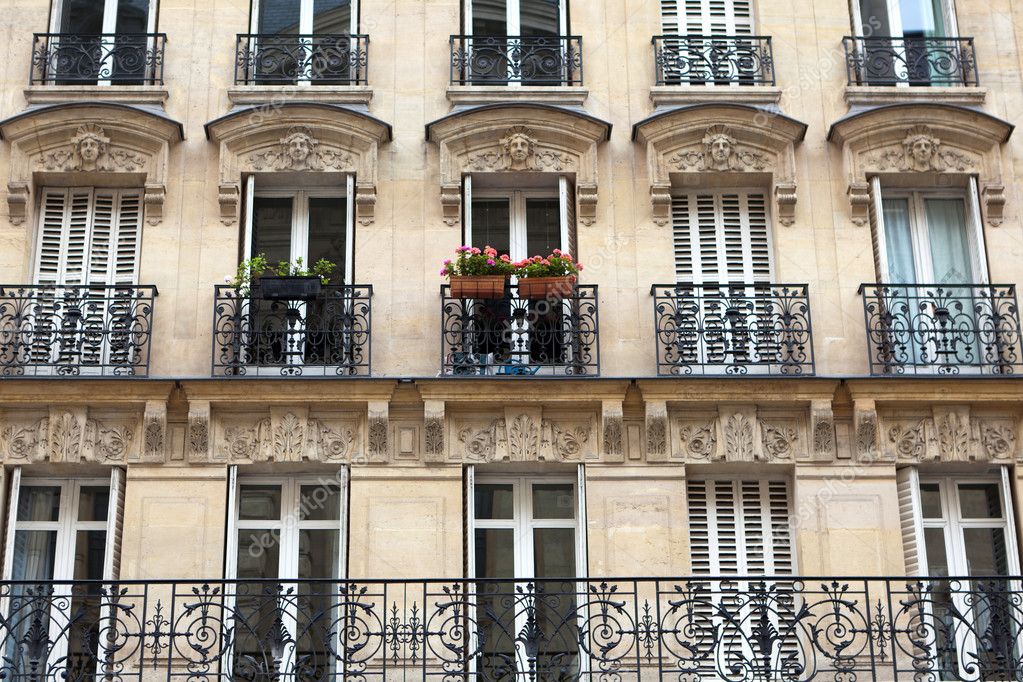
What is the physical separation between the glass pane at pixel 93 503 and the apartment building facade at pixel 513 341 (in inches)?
1.7

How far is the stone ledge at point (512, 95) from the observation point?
1545 centimetres

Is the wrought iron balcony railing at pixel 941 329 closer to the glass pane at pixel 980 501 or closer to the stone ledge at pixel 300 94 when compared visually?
the glass pane at pixel 980 501

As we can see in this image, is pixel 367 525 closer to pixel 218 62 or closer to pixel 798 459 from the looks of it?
pixel 798 459

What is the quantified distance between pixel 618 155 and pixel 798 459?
3568 millimetres

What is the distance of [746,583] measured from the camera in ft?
45.4

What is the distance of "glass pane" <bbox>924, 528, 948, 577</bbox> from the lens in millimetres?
14191

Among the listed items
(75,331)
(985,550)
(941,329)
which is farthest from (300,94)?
(985,550)

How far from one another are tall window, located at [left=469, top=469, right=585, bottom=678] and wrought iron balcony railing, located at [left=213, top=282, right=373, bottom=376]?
5.74ft

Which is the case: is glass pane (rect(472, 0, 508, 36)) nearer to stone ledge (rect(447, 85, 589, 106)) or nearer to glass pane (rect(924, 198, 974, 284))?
stone ledge (rect(447, 85, 589, 106))

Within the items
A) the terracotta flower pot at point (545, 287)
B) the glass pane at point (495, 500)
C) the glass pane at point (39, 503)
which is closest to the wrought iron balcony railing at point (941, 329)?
the terracotta flower pot at point (545, 287)

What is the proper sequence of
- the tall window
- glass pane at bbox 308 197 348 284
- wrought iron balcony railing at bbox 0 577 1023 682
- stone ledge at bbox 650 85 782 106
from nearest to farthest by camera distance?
wrought iron balcony railing at bbox 0 577 1023 682 < the tall window < glass pane at bbox 308 197 348 284 < stone ledge at bbox 650 85 782 106

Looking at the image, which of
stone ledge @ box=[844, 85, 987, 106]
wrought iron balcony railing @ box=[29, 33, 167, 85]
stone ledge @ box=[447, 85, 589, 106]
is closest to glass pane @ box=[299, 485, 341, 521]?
stone ledge @ box=[447, 85, 589, 106]

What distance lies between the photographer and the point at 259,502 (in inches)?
561

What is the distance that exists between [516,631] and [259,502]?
2.69 metres
